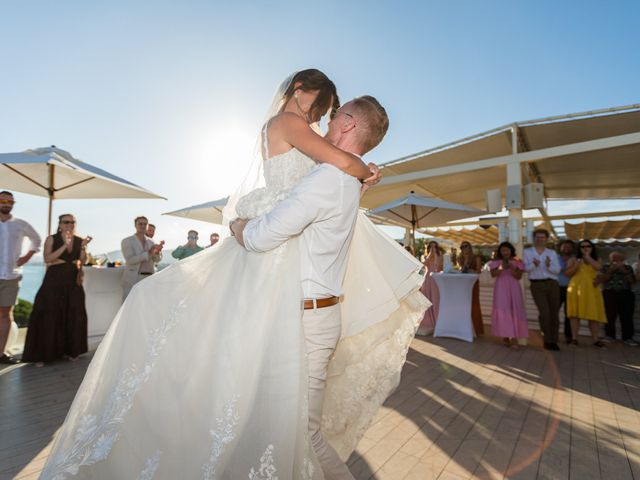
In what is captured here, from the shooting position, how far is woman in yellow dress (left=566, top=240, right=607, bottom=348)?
610 cm

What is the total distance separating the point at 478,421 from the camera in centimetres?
293

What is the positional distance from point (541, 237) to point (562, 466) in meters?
4.55

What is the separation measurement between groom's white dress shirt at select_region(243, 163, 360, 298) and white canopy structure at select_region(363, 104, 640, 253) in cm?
741

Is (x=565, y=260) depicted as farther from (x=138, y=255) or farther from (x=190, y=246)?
(x=138, y=255)

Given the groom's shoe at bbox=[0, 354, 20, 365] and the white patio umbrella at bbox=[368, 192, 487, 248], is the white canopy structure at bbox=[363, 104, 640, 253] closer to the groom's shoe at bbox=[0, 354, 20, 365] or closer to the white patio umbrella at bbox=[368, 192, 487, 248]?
the white patio umbrella at bbox=[368, 192, 487, 248]

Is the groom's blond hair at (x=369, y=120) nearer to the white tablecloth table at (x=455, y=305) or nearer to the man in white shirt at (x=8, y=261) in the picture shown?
the man in white shirt at (x=8, y=261)

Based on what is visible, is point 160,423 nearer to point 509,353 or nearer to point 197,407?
point 197,407

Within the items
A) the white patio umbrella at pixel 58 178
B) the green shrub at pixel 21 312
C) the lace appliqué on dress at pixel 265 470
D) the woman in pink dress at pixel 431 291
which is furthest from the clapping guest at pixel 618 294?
the green shrub at pixel 21 312

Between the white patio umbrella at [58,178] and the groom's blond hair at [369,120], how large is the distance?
4.94 meters

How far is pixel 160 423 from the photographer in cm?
126

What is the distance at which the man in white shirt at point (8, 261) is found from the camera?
453 cm

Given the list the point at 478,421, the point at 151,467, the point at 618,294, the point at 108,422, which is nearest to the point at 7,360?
the point at 108,422

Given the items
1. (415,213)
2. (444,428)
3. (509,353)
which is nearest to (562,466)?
(444,428)

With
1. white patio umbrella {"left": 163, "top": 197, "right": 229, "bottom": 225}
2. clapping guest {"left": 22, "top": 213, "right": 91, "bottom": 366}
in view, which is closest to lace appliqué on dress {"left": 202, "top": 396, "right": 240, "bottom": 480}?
clapping guest {"left": 22, "top": 213, "right": 91, "bottom": 366}
